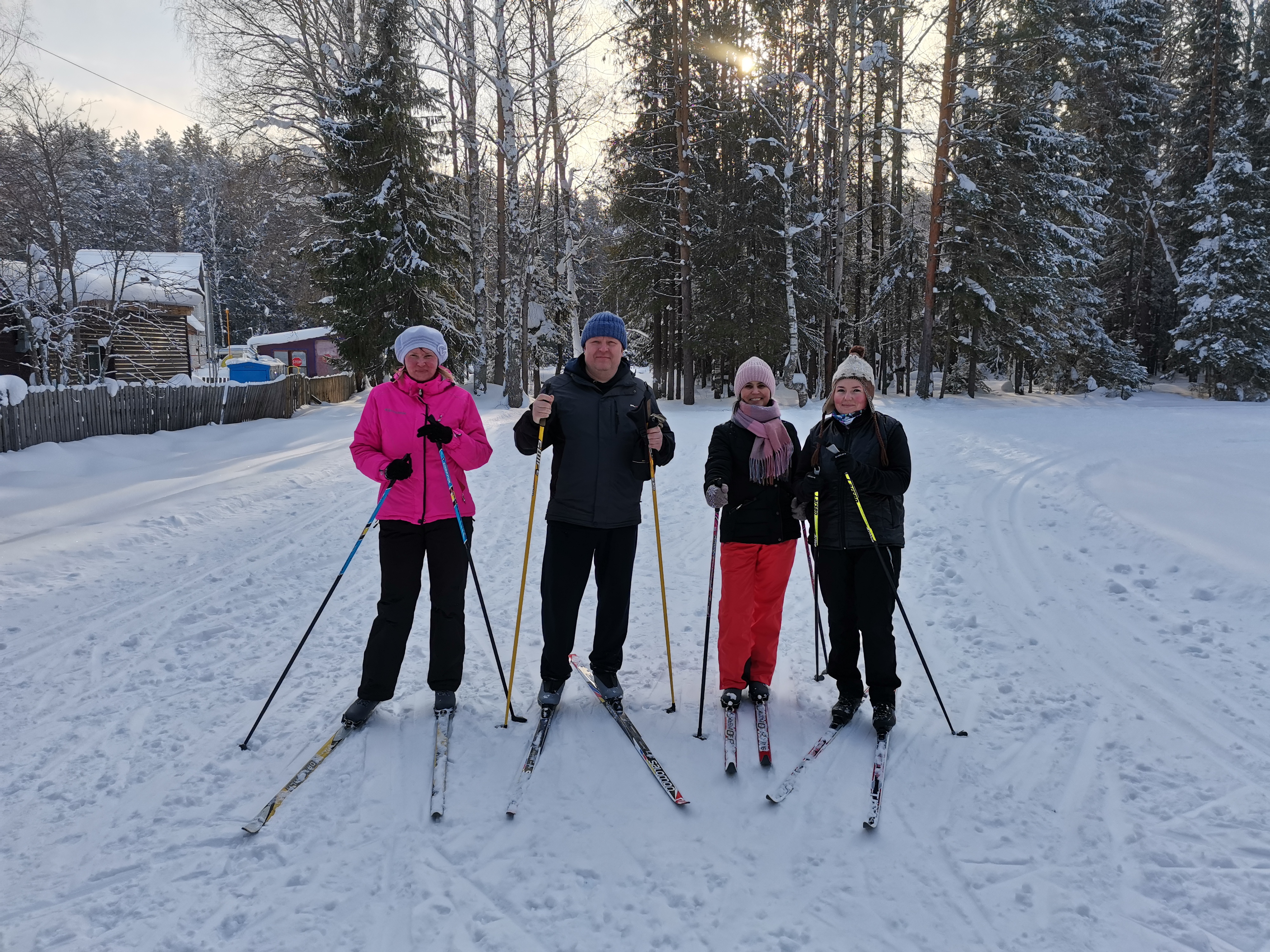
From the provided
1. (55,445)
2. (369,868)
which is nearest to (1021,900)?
(369,868)

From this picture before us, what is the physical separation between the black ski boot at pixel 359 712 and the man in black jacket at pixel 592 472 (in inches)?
36.0

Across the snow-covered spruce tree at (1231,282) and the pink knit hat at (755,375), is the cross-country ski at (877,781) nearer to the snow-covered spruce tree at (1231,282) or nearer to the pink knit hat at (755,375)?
the pink knit hat at (755,375)

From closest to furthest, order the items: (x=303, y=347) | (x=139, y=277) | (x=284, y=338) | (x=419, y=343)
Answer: (x=419, y=343) < (x=139, y=277) < (x=284, y=338) < (x=303, y=347)

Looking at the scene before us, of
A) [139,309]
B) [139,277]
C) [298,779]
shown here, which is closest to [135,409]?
[139,309]

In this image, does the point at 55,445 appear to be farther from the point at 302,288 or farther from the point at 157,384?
the point at 302,288

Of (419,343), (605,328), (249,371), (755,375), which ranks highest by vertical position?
(249,371)

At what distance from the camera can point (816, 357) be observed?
28.3 meters

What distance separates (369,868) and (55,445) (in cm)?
1230

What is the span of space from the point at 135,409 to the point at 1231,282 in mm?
30397

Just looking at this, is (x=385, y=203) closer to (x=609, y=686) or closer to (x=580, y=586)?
(x=580, y=586)

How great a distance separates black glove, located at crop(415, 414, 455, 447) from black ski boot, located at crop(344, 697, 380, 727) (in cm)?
144

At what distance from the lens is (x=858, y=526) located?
3.89m

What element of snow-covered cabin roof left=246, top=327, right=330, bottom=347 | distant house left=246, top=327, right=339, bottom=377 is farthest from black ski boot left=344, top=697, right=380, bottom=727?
snow-covered cabin roof left=246, top=327, right=330, bottom=347

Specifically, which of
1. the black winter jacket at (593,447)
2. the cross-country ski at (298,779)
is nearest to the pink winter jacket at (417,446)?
the black winter jacket at (593,447)
